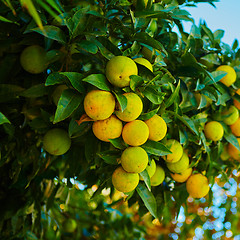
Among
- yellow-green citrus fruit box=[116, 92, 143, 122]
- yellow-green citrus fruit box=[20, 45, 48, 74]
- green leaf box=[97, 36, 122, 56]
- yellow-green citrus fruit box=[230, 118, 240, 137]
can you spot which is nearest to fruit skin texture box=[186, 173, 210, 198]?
yellow-green citrus fruit box=[230, 118, 240, 137]

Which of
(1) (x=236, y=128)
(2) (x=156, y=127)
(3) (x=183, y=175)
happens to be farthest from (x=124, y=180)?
(1) (x=236, y=128)

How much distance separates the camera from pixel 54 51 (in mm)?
1169

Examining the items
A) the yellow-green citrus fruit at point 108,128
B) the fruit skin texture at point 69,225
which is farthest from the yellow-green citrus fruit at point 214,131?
the fruit skin texture at point 69,225

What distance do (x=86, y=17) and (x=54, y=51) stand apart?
164 millimetres

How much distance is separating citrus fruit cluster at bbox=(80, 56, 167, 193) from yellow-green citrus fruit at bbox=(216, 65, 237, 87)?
510 mm

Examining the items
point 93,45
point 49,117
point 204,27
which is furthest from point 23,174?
point 204,27

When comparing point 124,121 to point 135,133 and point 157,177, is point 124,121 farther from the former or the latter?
point 157,177

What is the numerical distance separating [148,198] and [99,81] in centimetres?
43

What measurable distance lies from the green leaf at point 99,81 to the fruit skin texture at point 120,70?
15 millimetres

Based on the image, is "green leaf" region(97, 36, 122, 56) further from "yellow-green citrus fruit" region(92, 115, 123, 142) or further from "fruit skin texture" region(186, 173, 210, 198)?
"fruit skin texture" region(186, 173, 210, 198)

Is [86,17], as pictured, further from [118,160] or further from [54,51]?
[118,160]

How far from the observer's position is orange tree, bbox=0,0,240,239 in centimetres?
100

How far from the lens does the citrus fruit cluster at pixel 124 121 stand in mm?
965

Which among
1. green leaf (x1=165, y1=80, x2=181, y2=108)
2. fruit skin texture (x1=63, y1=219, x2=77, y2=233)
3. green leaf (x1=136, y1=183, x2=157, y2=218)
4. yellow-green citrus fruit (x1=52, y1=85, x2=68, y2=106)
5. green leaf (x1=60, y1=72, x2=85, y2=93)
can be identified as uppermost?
green leaf (x1=60, y1=72, x2=85, y2=93)
